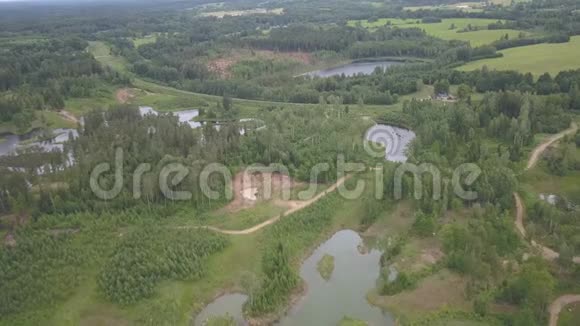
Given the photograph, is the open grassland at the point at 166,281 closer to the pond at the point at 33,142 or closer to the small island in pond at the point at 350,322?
the small island in pond at the point at 350,322

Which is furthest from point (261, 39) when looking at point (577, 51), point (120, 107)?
point (577, 51)

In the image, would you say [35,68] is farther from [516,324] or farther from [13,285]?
[516,324]

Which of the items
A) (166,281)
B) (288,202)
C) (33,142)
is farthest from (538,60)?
(33,142)

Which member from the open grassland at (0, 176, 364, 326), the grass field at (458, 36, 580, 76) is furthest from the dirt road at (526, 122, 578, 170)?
the grass field at (458, 36, 580, 76)

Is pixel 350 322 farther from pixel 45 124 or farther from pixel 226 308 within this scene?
pixel 45 124

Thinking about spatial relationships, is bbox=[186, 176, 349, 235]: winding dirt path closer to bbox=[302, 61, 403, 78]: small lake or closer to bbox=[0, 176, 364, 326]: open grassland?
bbox=[0, 176, 364, 326]: open grassland

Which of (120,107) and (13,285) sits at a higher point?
(120,107)
